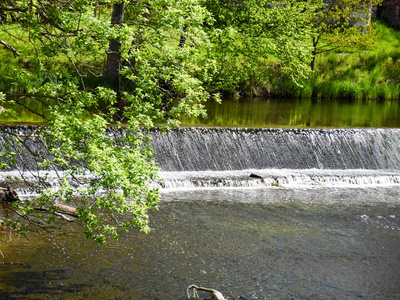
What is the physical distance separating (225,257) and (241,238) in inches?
38.8

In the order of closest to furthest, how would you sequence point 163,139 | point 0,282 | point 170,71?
1. point 170,71
2. point 0,282
3. point 163,139

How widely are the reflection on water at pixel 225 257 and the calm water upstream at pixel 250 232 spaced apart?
20 mm

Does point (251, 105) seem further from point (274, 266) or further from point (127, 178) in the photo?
point (127, 178)

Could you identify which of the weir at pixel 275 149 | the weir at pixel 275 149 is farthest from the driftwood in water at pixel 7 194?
the weir at pixel 275 149

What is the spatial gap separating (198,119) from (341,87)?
10911 millimetres

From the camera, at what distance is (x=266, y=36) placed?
20406 millimetres

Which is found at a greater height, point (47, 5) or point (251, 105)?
point (47, 5)

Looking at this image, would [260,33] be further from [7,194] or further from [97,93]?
[97,93]

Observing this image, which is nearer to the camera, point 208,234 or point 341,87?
point 208,234

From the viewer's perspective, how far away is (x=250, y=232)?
32.2ft

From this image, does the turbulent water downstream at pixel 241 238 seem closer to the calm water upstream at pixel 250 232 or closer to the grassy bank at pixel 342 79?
the calm water upstream at pixel 250 232

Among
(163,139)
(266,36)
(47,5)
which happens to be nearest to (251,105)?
(266,36)

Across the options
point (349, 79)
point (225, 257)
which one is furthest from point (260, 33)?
point (225, 257)

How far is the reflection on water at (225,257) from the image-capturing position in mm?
7371
